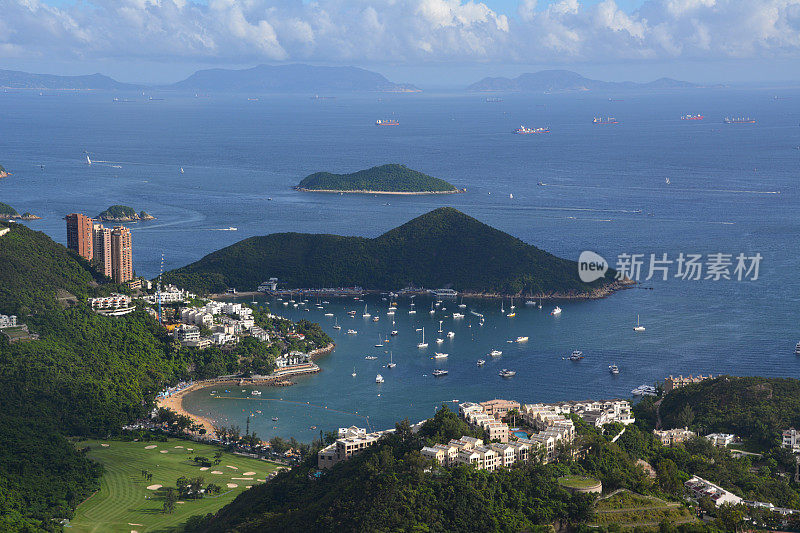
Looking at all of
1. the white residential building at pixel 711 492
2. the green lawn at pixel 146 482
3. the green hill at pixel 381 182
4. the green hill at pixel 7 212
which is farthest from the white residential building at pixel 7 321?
the green hill at pixel 381 182

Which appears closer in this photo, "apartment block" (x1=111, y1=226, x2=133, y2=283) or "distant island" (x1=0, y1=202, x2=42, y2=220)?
"apartment block" (x1=111, y1=226, x2=133, y2=283)

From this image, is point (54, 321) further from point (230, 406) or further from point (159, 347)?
point (230, 406)

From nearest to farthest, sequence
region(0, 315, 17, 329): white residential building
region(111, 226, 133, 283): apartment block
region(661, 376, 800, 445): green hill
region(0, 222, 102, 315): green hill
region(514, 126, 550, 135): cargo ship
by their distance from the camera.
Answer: region(661, 376, 800, 445): green hill → region(0, 315, 17, 329): white residential building → region(0, 222, 102, 315): green hill → region(111, 226, 133, 283): apartment block → region(514, 126, 550, 135): cargo ship

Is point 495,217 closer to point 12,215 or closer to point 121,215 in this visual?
point 121,215

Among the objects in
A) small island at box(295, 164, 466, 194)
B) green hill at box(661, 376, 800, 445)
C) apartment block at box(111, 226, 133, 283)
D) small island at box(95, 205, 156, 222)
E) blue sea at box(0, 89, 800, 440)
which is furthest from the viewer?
small island at box(295, 164, 466, 194)

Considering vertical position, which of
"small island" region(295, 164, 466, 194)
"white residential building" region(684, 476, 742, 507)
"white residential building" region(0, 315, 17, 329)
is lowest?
"white residential building" region(684, 476, 742, 507)

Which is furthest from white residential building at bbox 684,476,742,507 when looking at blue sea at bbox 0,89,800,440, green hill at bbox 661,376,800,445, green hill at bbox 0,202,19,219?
green hill at bbox 0,202,19,219

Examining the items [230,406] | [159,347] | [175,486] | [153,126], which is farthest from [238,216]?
[153,126]

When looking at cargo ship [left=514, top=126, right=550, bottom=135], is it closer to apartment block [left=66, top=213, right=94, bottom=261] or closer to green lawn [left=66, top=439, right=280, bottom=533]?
apartment block [left=66, top=213, right=94, bottom=261]
